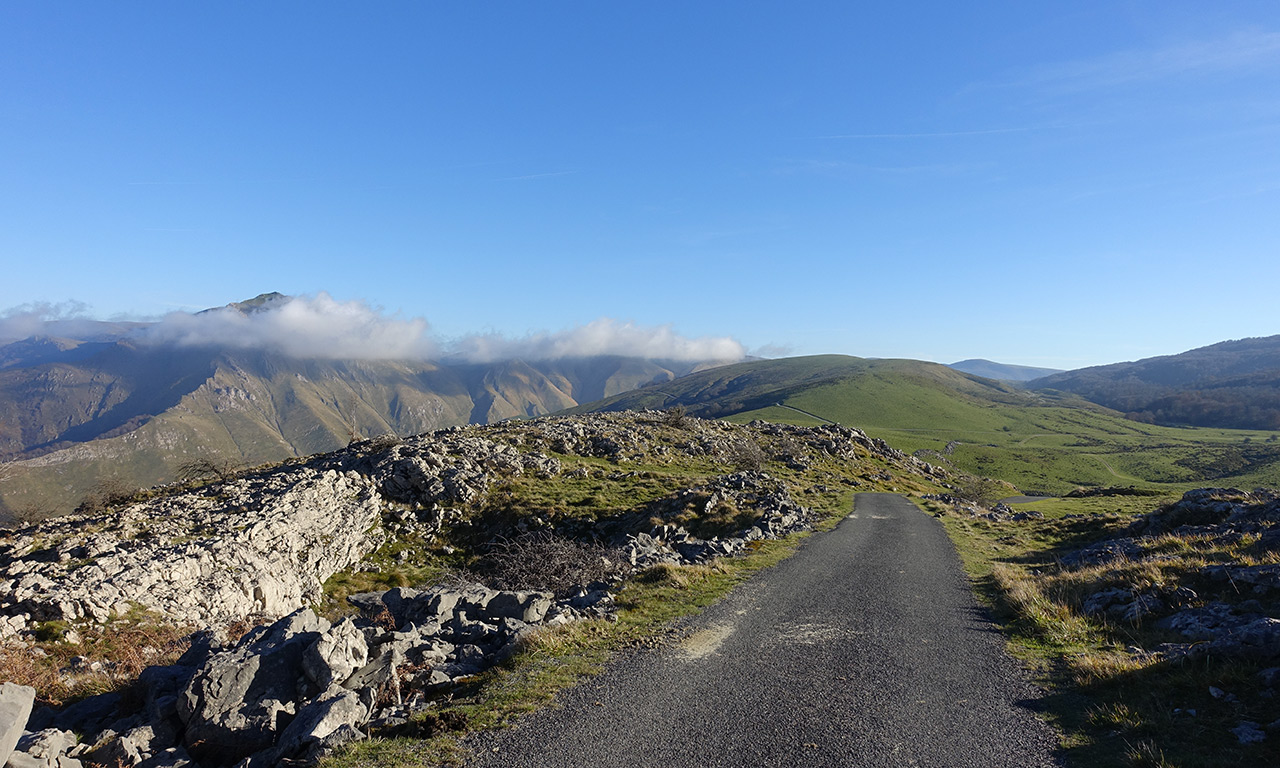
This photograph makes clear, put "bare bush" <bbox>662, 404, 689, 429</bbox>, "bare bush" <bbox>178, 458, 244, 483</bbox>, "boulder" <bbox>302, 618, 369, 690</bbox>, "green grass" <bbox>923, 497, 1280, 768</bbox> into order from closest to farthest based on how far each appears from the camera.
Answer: "green grass" <bbox>923, 497, 1280, 768</bbox> → "boulder" <bbox>302, 618, 369, 690</bbox> → "bare bush" <bbox>178, 458, 244, 483</bbox> → "bare bush" <bbox>662, 404, 689, 429</bbox>

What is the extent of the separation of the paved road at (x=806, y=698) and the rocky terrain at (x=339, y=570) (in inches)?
140

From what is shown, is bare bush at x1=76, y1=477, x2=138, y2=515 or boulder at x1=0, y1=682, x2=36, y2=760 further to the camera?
bare bush at x1=76, y1=477, x2=138, y2=515

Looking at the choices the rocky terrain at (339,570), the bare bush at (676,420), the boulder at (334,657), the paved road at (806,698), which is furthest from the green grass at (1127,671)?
the bare bush at (676,420)

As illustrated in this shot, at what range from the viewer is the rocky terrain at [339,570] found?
1089cm

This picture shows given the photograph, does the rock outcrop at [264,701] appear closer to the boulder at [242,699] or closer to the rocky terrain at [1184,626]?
the boulder at [242,699]

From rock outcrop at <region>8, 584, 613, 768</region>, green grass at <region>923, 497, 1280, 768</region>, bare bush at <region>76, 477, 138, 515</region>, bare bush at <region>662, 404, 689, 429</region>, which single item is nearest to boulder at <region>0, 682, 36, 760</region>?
rock outcrop at <region>8, 584, 613, 768</region>

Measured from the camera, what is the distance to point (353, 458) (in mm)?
44406

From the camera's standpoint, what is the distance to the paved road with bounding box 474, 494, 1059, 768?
Result: 970 cm

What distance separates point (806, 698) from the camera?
1171cm

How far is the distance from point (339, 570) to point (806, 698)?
29993mm

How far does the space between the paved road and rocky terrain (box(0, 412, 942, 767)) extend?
3558mm

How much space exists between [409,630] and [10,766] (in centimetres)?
756

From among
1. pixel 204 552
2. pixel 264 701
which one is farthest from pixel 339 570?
pixel 264 701

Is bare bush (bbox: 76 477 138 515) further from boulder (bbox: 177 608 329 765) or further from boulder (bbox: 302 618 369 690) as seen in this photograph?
boulder (bbox: 302 618 369 690)
